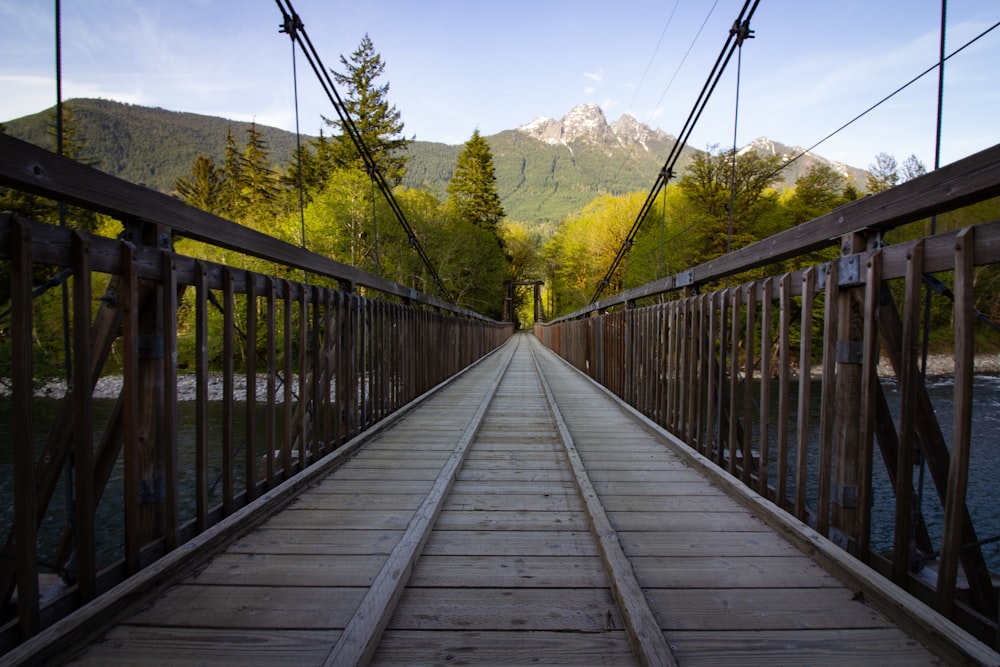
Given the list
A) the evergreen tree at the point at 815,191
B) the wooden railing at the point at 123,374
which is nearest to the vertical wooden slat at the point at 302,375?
the wooden railing at the point at 123,374

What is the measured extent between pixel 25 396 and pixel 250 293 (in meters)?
0.99

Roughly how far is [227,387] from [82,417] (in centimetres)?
70

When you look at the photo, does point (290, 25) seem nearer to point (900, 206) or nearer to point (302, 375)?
point (302, 375)

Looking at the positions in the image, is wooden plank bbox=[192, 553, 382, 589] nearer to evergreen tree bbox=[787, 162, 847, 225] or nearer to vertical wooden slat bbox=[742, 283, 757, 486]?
vertical wooden slat bbox=[742, 283, 757, 486]

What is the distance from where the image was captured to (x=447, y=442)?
3.49 meters

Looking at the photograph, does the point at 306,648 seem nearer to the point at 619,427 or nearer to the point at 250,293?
the point at 250,293

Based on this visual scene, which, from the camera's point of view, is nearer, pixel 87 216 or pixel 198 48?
pixel 198 48

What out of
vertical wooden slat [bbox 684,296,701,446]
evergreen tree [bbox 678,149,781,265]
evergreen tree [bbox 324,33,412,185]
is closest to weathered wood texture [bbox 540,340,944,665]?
vertical wooden slat [bbox 684,296,701,446]

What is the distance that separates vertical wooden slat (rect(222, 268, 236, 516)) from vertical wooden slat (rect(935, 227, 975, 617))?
212cm

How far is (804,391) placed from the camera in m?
1.87

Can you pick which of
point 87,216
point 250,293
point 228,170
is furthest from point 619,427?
point 228,170

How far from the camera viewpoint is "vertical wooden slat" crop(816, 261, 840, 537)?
1.73 metres

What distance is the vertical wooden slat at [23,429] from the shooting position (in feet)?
3.68

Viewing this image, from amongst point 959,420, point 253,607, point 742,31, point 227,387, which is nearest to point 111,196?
point 227,387
